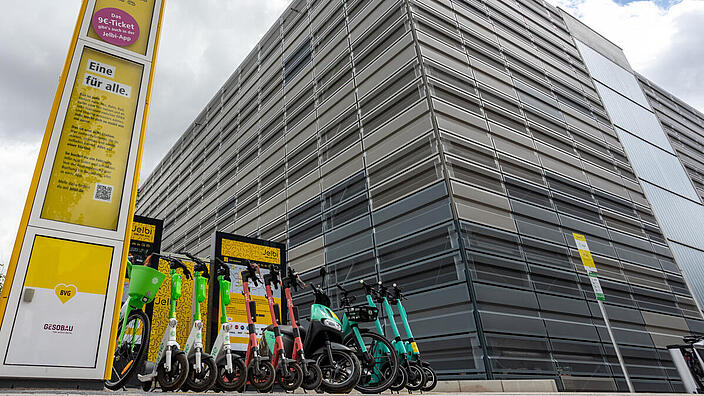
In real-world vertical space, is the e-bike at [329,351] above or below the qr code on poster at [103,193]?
below

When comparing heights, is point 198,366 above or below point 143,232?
below

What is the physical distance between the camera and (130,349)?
427 centimetres

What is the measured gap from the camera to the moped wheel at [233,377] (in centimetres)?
453

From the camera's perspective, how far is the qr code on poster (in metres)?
3.38

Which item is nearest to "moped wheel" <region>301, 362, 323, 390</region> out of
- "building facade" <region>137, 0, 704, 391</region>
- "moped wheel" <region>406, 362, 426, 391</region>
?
"moped wheel" <region>406, 362, 426, 391</region>

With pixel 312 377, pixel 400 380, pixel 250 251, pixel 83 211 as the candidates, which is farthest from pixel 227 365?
pixel 250 251

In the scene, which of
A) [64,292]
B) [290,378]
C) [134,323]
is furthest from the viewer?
[290,378]

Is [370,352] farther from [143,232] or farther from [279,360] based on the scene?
[143,232]

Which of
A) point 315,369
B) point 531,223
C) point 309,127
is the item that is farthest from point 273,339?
point 309,127

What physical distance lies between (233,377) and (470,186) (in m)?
9.84

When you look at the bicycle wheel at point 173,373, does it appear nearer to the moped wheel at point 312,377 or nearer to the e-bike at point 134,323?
the e-bike at point 134,323

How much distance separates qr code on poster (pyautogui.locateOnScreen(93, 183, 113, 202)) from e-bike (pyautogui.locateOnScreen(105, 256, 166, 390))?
1.15m

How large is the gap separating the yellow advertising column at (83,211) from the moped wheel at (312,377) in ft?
7.12

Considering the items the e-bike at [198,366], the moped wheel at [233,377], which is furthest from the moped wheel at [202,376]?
the moped wheel at [233,377]
